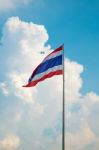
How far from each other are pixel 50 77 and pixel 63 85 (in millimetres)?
2499

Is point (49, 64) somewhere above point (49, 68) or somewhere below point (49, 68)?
above

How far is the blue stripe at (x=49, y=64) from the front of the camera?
140 feet

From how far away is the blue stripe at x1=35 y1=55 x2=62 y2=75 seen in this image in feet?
140

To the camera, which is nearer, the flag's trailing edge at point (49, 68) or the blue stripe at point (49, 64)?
the flag's trailing edge at point (49, 68)

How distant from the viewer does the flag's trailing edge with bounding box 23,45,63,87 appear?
138 ft

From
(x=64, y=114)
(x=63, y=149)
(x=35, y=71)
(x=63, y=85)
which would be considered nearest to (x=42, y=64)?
(x=35, y=71)

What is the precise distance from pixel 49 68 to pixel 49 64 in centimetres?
56

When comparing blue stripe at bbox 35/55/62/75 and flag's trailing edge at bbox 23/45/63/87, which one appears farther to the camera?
blue stripe at bbox 35/55/62/75

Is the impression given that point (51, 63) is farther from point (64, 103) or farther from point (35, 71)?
point (64, 103)

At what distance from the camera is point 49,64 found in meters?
42.8

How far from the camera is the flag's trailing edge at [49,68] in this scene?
1660 inches

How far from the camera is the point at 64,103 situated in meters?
38.9

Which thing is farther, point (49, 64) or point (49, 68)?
point (49, 64)

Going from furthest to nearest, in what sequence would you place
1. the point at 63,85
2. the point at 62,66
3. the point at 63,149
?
the point at 62,66, the point at 63,85, the point at 63,149
